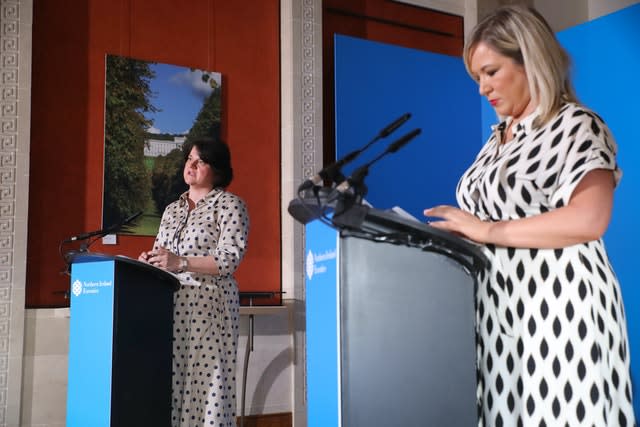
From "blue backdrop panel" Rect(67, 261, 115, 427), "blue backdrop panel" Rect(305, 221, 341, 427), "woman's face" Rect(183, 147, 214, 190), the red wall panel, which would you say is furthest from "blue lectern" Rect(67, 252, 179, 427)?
the red wall panel

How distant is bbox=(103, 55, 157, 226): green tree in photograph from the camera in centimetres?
523

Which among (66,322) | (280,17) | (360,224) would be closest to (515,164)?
(360,224)

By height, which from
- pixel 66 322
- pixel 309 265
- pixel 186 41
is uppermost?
pixel 186 41

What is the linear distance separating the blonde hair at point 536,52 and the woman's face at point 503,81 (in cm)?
2

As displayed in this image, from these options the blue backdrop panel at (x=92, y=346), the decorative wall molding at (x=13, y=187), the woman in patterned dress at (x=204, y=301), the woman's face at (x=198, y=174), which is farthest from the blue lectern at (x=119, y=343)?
the decorative wall molding at (x=13, y=187)

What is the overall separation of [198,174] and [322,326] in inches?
80.6

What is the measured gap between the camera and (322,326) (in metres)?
1.52

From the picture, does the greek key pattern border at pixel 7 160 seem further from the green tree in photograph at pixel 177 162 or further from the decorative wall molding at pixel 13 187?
the green tree in photograph at pixel 177 162

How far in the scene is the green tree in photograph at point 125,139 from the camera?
17.1 ft

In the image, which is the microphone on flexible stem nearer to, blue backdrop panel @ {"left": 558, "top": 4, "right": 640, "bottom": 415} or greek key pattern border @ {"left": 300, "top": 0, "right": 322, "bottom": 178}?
blue backdrop panel @ {"left": 558, "top": 4, "right": 640, "bottom": 415}

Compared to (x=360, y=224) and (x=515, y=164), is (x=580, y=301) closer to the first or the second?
(x=515, y=164)

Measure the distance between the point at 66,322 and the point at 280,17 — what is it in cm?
306

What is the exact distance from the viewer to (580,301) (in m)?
1.44

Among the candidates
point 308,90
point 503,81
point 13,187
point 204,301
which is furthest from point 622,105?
point 13,187
